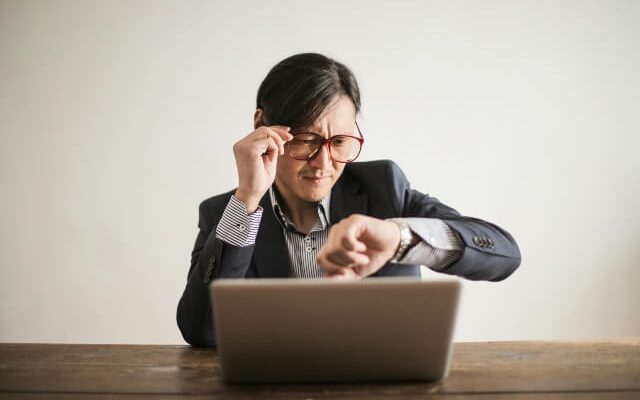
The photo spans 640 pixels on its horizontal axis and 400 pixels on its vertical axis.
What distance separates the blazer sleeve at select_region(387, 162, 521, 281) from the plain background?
48.0 inches

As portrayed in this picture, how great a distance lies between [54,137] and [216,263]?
6.52 ft

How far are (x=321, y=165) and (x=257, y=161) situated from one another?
189 millimetres

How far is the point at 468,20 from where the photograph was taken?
2914mm

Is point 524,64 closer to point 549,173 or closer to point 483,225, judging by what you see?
point 549,173

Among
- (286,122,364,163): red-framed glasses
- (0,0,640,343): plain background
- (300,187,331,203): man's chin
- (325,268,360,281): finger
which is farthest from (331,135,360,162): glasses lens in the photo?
(0,0,640,343): plain background

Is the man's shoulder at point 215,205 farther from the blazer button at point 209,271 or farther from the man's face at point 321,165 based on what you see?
the blazer button at point 209,271

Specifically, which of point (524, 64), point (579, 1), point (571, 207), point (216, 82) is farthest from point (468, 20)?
point (216, 82)

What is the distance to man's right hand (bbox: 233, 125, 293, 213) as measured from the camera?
1.50m

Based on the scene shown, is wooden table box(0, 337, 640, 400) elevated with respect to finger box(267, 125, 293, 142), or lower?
lower

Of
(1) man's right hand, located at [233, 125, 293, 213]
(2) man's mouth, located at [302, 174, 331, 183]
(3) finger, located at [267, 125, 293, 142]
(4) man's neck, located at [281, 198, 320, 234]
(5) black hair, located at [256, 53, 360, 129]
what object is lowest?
(4) man's neck, located at [281, 198, 320, 234]

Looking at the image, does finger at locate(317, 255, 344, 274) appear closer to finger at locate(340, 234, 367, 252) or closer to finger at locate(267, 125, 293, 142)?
finger at locate(340, 234, 367, 252)

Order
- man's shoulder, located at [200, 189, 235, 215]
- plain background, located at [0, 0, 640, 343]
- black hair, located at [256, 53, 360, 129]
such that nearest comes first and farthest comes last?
black hair, located at [256, 53, 360, 129], man's shoulder, located at [200, 189, 235, 215], plain background, located at [0, 0, 640, 343]

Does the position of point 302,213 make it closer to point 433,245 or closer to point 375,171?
point 375,171

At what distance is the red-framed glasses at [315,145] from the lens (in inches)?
→ 63.4
